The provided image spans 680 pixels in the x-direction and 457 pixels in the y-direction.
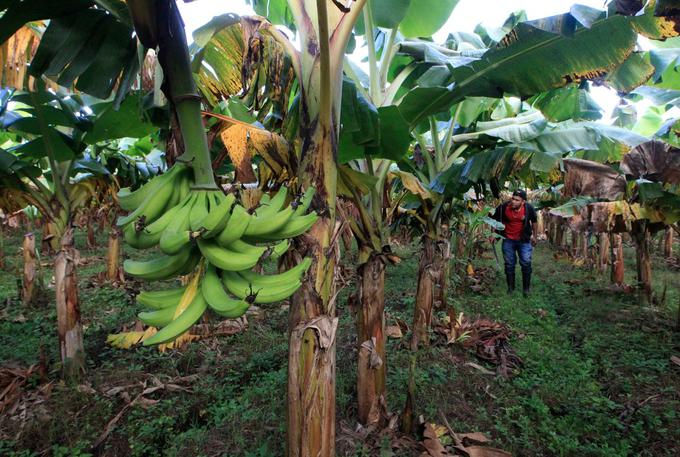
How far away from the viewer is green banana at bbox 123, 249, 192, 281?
0.92 metres

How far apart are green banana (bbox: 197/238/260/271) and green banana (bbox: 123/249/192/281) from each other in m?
0.06

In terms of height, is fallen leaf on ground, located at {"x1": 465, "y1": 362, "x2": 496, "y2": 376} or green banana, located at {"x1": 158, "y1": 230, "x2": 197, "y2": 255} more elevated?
green banana, located at {"x1": 158, "y1": 230, "x2": 197, "y2": 255}

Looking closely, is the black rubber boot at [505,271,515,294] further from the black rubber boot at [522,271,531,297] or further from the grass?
the grass

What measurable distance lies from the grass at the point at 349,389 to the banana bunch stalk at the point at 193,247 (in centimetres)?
151

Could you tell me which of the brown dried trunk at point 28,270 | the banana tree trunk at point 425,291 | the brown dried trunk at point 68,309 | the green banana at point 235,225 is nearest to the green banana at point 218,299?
the green banana at point 235,225

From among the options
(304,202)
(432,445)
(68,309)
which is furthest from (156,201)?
(68,309)

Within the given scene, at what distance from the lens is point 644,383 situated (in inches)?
111

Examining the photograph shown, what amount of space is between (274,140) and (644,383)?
3374 mm

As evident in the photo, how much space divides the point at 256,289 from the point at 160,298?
26cm

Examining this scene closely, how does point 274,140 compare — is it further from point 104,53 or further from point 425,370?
point 425,370

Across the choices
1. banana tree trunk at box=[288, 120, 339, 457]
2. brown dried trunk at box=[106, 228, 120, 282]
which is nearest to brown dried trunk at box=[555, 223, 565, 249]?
brown dried trunk at box=[106, 228, 120, 282]

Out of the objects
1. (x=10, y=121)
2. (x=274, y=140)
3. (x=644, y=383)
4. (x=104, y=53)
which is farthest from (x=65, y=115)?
(x=644, y=383)

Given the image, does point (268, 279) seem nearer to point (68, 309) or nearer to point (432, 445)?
→ point (432, 445)

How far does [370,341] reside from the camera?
222 centimetres
